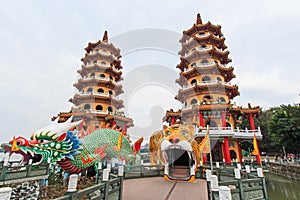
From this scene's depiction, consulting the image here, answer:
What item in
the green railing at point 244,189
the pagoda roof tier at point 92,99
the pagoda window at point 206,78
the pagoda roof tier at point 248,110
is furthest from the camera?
the pagoda roof tier at point 92,99

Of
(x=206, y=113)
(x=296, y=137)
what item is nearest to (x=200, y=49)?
(x=206, y=113)

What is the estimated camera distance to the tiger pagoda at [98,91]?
18.5 metres

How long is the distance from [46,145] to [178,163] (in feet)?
24.4

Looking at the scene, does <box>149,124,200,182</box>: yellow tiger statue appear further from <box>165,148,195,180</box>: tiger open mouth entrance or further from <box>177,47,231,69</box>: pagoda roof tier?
<box>177,47,231,69</box>: pagoda roof tier

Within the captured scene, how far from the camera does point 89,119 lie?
18.5 meters

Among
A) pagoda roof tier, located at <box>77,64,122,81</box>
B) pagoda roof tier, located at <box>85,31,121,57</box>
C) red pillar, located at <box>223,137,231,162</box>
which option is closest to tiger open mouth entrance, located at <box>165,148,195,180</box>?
red pillar, located at <box>223,137,231,162</box>

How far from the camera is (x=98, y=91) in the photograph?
21.2 meters

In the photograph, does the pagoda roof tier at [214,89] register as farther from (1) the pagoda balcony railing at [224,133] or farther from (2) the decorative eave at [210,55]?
(1) the pagoda balcony railing at [224,133]

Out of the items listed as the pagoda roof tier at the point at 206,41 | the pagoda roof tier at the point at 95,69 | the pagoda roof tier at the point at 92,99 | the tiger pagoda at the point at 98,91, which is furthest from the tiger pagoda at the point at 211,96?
the pagoda roof tier at the point at 95,69

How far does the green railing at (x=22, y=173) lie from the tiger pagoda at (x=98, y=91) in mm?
10361

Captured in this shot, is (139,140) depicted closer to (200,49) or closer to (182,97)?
(182,97)

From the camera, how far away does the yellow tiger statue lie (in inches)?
326

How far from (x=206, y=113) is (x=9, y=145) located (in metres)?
14.4

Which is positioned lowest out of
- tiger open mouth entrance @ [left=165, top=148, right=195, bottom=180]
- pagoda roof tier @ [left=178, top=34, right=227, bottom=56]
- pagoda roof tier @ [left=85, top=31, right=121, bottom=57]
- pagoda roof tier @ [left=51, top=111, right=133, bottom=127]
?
tiger open mouth entrance @ [left=165, top=148, right=195, bottom=180]
